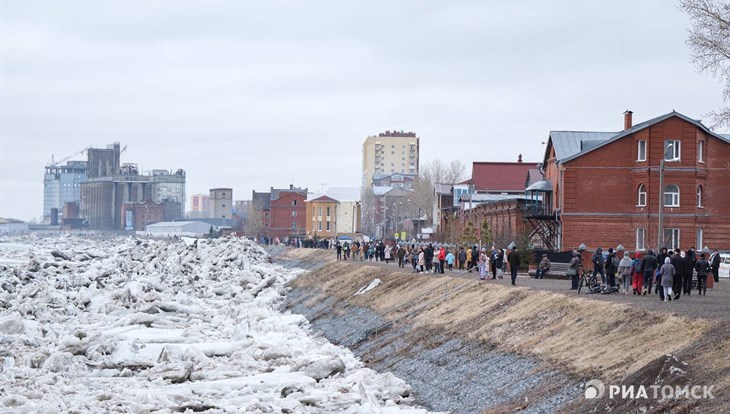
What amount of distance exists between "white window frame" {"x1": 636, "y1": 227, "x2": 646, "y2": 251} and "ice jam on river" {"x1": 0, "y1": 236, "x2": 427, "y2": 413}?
20270 millimetres

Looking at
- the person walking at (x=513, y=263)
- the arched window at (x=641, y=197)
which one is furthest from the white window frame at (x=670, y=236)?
the person walking at (x=513, y=263)

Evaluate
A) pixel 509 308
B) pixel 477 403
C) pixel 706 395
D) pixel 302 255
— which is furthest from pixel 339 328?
pixel 302 255

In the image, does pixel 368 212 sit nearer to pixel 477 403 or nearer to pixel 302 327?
pixel 302 327

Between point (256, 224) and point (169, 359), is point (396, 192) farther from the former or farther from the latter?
point (169, 359)

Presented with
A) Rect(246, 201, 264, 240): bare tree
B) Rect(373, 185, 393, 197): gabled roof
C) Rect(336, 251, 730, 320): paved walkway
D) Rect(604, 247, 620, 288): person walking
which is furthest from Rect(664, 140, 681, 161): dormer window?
Rect(246, 201, 264, 240): bare tree

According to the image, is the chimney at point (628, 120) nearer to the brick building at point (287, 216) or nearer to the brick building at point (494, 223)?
the brick building at point (494, 223)

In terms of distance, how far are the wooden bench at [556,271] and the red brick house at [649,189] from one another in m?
14.5

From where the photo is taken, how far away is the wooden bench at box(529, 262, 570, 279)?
44844 millimetres

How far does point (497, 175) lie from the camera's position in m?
98.0

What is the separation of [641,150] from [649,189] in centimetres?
223

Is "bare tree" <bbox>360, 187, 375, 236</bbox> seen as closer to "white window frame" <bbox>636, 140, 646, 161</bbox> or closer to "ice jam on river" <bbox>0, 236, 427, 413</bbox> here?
"white window frame" <bbox>636, 140, 646, 161</bbox>

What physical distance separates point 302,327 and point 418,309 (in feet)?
26.7

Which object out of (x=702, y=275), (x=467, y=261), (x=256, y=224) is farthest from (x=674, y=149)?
(x=256, y=224)

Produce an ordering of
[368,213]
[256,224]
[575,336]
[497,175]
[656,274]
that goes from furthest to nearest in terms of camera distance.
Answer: [256,224] < [368,213] < [497,175] < [656,274] < [575,336]
